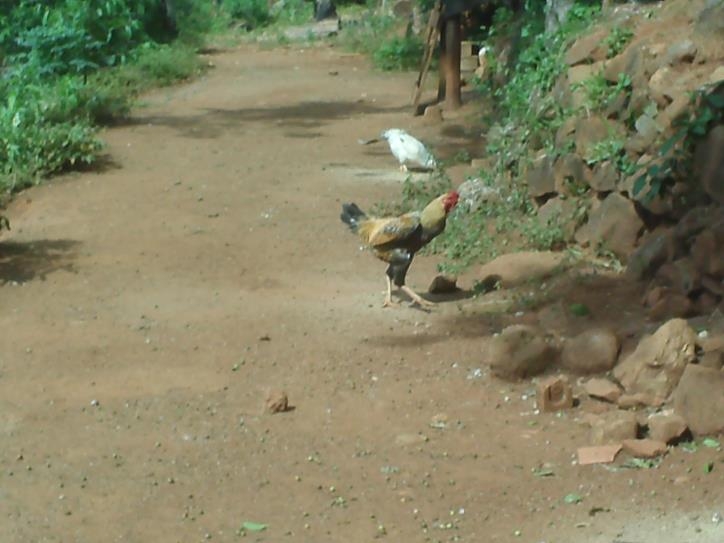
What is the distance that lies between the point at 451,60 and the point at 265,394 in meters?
9.60

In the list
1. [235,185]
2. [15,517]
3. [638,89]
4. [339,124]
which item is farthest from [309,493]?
[339,124]

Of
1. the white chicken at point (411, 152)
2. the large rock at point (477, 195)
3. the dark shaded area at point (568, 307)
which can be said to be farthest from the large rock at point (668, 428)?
the white chicken at point (411, 152)

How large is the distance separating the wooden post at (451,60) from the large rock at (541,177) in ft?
19.0

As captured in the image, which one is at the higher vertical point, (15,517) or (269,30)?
(15,517)

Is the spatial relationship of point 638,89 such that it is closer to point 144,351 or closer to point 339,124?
point 144,351

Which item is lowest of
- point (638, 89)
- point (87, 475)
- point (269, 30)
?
point (269, 30)

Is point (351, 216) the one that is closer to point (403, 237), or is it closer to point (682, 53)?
point (403, 237)

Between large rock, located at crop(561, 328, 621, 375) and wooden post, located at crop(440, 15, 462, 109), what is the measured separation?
9254 millimetres

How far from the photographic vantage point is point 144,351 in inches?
296

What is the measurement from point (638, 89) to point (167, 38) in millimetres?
16098

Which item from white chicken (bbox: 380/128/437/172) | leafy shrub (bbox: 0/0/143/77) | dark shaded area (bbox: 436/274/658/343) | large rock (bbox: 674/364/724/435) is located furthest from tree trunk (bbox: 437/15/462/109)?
large rock (bbox: 674/364/724/435)

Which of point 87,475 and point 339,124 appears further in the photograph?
point 339,124

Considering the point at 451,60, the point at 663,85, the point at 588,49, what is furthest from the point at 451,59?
the point at 663,85

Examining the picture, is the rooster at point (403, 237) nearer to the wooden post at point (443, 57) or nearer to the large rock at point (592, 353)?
the large rock at point (592, 353)
